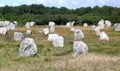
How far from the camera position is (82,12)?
434 ft

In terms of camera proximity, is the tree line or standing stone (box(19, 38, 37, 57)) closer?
standing stone (box(19, 38, 37, 57))

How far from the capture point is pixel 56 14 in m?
124

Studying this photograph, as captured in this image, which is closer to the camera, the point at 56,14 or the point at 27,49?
the point at 27,49

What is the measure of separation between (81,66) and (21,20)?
303 ft

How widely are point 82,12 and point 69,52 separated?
99.9m

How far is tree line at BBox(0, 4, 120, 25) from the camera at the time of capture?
340ft

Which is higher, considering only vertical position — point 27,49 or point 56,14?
point 27,49

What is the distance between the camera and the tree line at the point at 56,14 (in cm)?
10369

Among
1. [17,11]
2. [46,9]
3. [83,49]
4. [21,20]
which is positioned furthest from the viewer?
[46,9]

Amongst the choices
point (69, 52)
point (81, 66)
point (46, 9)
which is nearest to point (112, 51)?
point (69, 52)

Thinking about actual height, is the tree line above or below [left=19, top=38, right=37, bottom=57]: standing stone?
below

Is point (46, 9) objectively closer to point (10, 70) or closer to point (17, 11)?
point (17, 11)

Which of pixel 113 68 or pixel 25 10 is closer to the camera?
pixel 113 68

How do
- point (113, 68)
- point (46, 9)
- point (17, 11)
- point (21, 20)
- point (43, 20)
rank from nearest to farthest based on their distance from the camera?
point (113, 68), point (43, 20), point (21, 20), point (17, 11), point (46, 9)
